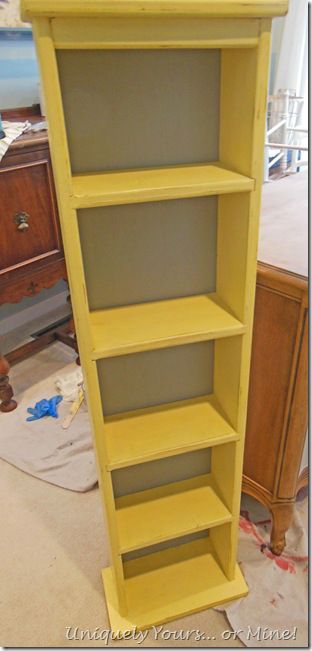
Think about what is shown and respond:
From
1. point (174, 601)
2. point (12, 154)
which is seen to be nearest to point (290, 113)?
point (12, 154)

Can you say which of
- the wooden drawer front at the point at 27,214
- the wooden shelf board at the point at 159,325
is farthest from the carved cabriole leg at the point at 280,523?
the wooden drawer front at the point at 27,214

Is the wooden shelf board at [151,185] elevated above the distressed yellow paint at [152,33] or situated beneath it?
situated beneath

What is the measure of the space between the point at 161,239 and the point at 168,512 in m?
0.73

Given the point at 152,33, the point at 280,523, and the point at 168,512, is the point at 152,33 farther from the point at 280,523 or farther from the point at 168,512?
the point at 280,523

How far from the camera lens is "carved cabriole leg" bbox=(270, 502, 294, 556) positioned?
135 centimetres

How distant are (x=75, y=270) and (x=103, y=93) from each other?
32 cm

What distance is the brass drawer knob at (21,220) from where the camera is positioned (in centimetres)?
177

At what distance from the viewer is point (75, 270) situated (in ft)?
2.74

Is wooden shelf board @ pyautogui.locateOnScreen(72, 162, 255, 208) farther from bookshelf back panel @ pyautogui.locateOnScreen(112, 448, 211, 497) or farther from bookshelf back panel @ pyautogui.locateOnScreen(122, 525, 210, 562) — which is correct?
bookshelf back panel @ pyautogui.locateOnScreen(122, 525, 210, 562)

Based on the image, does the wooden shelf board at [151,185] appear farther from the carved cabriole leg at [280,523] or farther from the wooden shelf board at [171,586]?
the wooden shelf board at [171,586]

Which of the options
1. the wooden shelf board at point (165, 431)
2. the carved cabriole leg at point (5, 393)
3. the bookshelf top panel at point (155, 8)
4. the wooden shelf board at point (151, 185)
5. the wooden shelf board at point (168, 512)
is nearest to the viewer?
the bookshelf top panel at point (155, 8)

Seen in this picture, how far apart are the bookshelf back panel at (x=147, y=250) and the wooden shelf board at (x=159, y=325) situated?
28 millimetres

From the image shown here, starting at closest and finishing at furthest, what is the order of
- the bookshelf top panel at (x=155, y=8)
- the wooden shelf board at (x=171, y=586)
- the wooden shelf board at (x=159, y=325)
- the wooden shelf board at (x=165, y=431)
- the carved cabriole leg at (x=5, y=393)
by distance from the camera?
the bookshelf top panel at (x=155, y=8)
the wooden shelf board at (x=159, y=325)
the wooden shelf board at (x=165, y=431)
the wooden shelf board at (x=171, y=586)
the carved cabriole leg at (x=5, y=393)

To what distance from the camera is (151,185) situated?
815 mm
